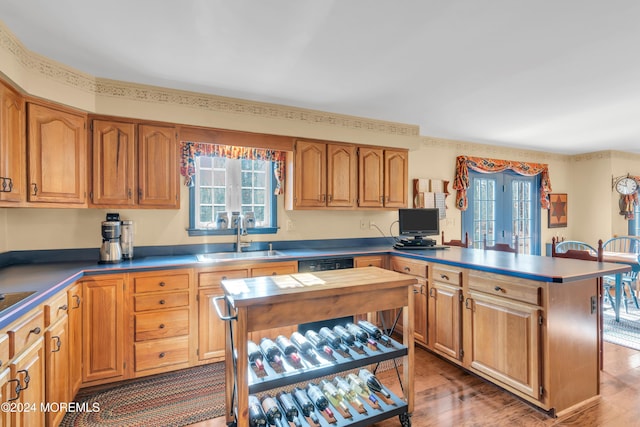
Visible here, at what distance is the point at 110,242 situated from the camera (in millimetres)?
2732

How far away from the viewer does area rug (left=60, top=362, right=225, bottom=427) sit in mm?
2076

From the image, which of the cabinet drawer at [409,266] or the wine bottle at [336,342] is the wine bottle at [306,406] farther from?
the cabinet drawer at [409,266]

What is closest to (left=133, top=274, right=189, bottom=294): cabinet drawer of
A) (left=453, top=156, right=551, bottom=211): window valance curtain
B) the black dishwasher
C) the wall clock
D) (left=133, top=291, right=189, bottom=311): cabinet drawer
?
(left=133, top=291, right=189, bottom=311): cabinet drawer

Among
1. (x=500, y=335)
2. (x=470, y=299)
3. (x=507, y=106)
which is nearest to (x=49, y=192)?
(x=470, y=299)

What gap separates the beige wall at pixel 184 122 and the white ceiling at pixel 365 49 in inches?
5.3

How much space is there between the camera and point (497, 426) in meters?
2.00

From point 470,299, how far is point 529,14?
1.99 m

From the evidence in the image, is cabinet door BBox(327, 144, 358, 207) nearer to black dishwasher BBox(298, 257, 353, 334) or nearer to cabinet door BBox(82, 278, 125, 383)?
black dishwasher BBox(298, 257, 353, 334)

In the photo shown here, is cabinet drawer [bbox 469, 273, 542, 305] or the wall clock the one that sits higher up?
the wall clock

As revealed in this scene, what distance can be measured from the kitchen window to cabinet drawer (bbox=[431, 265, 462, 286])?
1771mm

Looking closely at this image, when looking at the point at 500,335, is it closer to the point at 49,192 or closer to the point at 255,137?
the point at 255,137

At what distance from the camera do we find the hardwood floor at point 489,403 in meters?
2.05

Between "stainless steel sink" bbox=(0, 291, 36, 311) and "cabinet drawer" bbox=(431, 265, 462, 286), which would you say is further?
"cabinet drawer" bbox=(431, 265, 462, 286)

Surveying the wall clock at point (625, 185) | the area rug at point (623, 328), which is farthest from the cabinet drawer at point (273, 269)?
the wall clock at point (625, 185)
